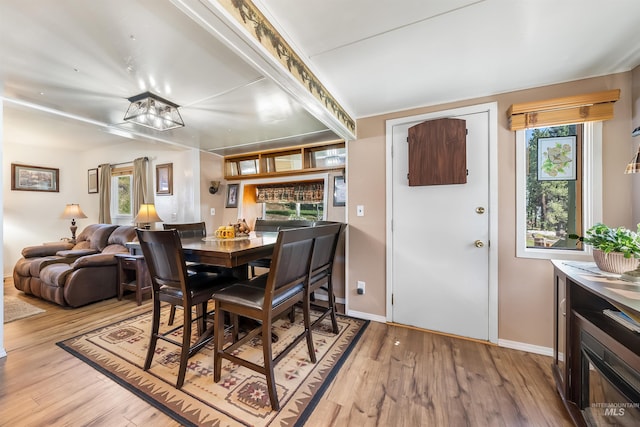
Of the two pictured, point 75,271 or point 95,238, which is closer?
point 75,271

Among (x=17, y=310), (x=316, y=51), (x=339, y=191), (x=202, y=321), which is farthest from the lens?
(x=339, y=191)

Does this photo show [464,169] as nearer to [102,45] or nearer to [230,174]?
[102,45]

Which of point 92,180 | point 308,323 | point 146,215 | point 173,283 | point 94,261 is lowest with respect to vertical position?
point 308,323

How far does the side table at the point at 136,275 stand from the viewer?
300cm

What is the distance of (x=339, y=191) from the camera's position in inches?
124

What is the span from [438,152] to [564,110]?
905mm

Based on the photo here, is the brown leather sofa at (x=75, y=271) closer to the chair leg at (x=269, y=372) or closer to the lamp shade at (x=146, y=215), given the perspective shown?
the lamp shade at (x=146, y=215)

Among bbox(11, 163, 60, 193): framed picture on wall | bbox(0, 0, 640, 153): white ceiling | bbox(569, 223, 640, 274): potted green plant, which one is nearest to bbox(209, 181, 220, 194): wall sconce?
bbox(0, 0, 640, 153): white ceiling

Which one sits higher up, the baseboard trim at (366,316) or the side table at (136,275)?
the side table at (136,275)

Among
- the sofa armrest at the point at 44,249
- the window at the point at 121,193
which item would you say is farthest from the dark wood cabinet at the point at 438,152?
the sofa armrest at the point at 44,249

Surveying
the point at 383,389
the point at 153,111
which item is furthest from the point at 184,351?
the point at 153,111

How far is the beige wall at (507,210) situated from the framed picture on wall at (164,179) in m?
3.13

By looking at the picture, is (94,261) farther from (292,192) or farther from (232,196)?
(292,192)

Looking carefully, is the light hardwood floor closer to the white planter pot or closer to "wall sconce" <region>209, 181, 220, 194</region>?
the white planter pot
